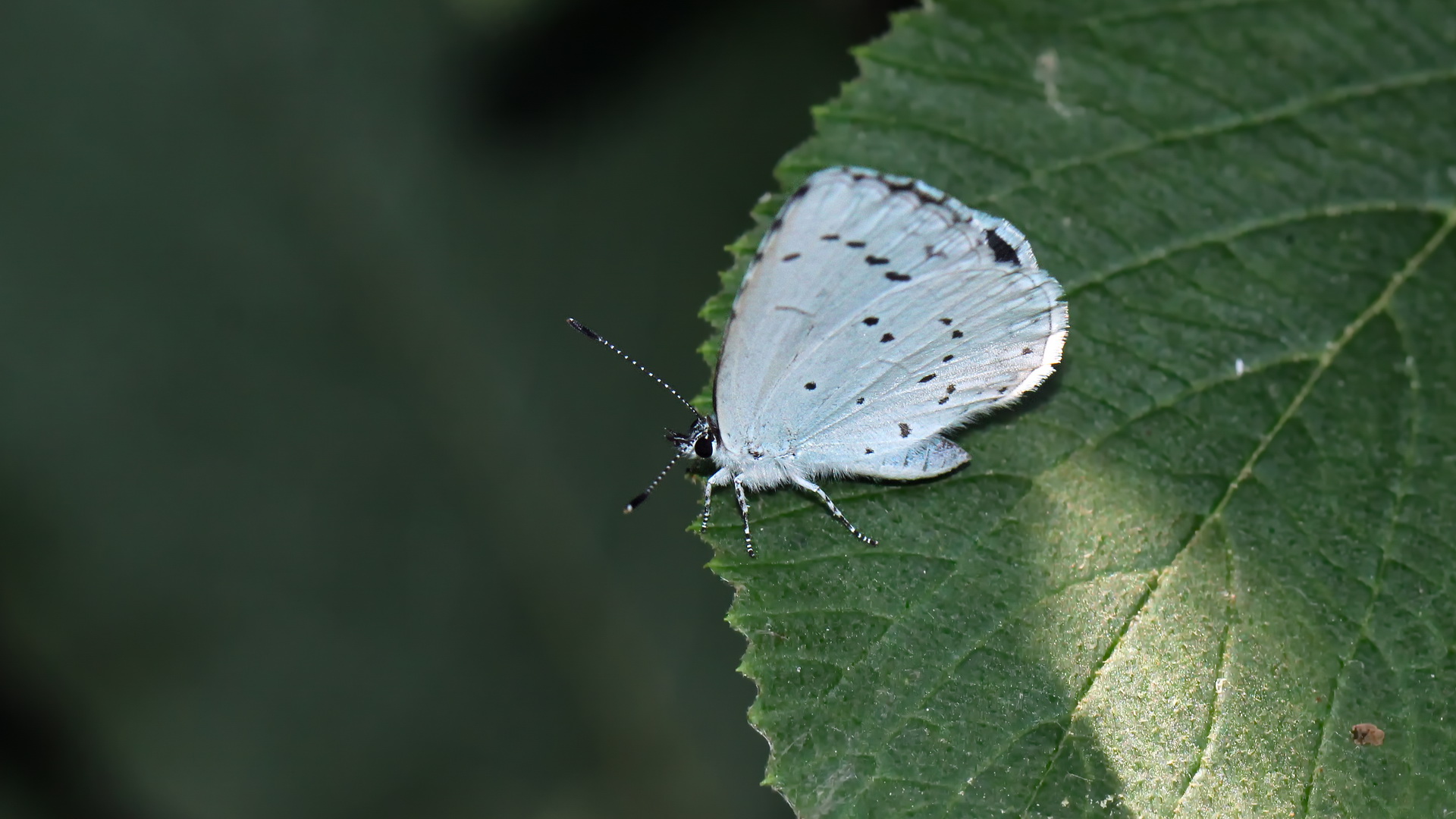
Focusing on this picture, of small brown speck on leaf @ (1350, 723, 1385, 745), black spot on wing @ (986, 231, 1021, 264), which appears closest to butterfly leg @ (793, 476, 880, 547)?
black spot on wing @ (986, 231, 1021, 264)

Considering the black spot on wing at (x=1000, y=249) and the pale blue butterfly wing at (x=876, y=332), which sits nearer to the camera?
the pale blue butterfly wing at (x=876, y=332)

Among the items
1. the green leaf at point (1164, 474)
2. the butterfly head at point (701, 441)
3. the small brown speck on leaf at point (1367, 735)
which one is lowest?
the small brown speck on leaf at point (1367, 735)

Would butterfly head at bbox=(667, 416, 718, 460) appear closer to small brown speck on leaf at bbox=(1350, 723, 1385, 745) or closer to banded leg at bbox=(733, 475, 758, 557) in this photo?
banded leg at bbox=(733, 475, 758, 557)

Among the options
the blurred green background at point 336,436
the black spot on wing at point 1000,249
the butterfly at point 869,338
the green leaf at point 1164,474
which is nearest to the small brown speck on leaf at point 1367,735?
the green leaf at point 1164,474

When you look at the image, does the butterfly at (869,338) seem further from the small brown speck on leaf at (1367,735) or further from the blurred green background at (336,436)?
the blurred green background at (336,436)

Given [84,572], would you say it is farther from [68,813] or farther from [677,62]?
[677,62]

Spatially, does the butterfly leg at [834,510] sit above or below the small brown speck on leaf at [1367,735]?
above

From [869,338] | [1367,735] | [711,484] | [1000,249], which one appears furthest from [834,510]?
[1367,735]

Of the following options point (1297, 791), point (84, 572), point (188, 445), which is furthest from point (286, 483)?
point (1297, 791)
